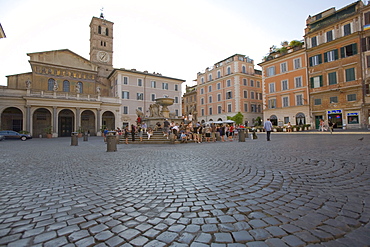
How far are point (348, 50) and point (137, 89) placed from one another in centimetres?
3625

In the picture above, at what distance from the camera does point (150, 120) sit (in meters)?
18.4

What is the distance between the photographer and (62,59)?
118 ft

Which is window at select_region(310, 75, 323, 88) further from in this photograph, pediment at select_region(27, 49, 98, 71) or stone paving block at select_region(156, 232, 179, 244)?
pediment at select_region(27, 49, 98, 71)

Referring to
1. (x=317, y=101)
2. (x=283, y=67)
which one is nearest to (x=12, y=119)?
(x=283, y=67)

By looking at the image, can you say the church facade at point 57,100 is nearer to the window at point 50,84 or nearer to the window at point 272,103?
the window at point 50,84

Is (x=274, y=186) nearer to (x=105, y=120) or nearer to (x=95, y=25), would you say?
(x=105, y=120)

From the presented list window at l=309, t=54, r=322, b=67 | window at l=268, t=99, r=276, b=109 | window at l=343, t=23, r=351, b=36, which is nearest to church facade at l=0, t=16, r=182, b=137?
window at l=268, t=99, r=276, b=109

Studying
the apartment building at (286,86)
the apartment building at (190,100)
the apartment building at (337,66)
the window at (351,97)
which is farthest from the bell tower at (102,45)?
the window at (351,97)

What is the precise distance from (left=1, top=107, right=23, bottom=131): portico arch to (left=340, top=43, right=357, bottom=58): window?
4861 cm

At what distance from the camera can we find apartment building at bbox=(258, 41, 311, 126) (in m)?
32.3

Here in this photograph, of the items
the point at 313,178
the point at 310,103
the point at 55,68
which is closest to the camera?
the point at 313,178

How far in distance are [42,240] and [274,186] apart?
10.8 feet

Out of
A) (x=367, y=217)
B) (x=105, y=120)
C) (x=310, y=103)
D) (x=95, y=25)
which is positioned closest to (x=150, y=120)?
(x=367, y=217)

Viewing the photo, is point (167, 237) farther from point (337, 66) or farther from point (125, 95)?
point (125, 95)
